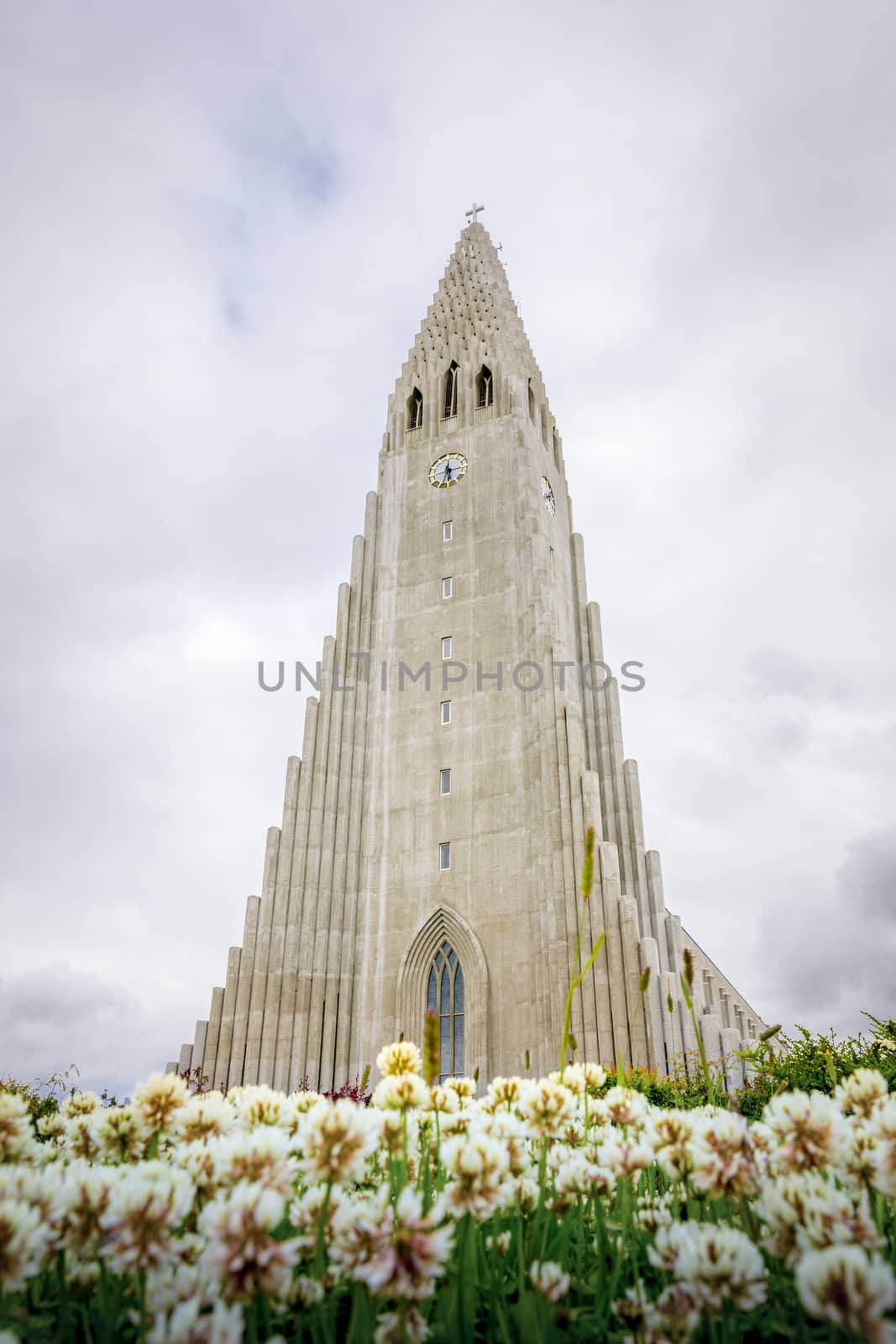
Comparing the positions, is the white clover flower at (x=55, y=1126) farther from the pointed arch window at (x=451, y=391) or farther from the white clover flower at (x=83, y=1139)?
the pointed arch window at (x=451, y=391)

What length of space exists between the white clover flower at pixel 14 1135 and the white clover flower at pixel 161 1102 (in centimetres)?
31

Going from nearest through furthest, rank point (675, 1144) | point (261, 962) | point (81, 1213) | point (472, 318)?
point (81, 1213) < point (675, 1144) < point (261, 962) < point (472, 318)

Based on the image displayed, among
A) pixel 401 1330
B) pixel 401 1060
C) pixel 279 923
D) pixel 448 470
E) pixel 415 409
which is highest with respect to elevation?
pixel 415 409

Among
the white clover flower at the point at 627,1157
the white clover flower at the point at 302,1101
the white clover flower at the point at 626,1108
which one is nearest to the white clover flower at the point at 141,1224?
the white clover flower at the point at 302,1101

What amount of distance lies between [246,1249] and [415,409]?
4034cm

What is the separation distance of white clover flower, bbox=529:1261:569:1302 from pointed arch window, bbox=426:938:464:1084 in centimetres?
2605

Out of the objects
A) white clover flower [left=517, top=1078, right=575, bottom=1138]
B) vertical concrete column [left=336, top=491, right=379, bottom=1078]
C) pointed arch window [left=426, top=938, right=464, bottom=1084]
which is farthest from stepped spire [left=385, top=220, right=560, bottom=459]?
white clover flower [left=517, top=1078, right=575, bottom=1138]

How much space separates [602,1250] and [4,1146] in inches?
68.7

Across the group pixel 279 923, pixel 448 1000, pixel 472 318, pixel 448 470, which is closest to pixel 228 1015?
pixel 279 923

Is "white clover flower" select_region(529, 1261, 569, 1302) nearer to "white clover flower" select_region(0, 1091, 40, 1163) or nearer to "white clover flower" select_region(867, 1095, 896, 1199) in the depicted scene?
"white clover flower" select_region(867, 1095, 896, 1199)

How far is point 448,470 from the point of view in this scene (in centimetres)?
3688

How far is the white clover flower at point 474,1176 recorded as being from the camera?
234 cm

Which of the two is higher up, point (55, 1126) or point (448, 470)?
point (448, 470)

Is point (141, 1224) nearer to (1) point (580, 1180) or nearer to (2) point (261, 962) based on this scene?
(1) point (580, 1180)
